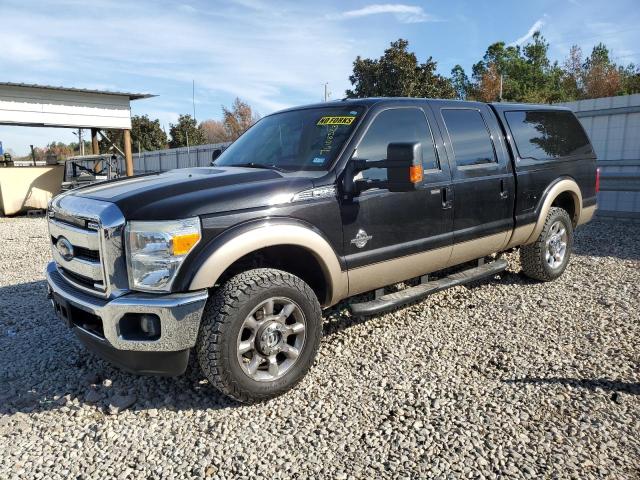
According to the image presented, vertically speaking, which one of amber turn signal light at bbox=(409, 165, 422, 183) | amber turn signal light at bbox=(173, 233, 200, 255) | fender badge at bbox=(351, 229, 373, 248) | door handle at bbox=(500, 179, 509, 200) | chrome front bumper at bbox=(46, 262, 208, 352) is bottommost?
chrome front bumper at bbox=(46, 262, 208, 352)

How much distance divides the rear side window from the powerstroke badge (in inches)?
83.0

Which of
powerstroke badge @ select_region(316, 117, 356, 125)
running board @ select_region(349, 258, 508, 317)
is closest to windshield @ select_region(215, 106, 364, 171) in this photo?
powerstroke badge @ select_region(316, 117, 356, 125)

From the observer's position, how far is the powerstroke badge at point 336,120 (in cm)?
369

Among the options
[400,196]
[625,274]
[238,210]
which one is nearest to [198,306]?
[238,210]

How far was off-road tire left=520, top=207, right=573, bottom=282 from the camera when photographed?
5.28m

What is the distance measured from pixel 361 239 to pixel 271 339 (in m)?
0.98

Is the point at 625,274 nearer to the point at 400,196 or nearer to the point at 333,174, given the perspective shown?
the point at 400,196

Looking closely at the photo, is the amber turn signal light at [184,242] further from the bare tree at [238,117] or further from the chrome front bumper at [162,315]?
the bare tree at [238,117]

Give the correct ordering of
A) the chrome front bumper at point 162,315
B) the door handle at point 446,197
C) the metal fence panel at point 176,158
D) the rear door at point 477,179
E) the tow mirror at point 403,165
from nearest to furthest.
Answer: the chrome front bumper at point 162,315
the tow mirror at point 403,165
the door handle at point 446,197
the rear door at point 477,179
the metal fence panel at point 176,158

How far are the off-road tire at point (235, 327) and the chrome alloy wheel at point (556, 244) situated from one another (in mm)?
3539

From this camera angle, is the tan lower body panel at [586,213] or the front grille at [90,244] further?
the tan lower body panel at [586,213]

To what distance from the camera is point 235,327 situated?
114 inches

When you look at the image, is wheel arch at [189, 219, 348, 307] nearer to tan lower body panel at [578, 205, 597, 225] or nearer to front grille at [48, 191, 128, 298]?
front grille at [48, 191, 128, 298]

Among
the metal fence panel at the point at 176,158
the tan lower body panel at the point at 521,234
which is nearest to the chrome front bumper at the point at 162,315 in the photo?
the tan lower body panel at the point at 521,234
